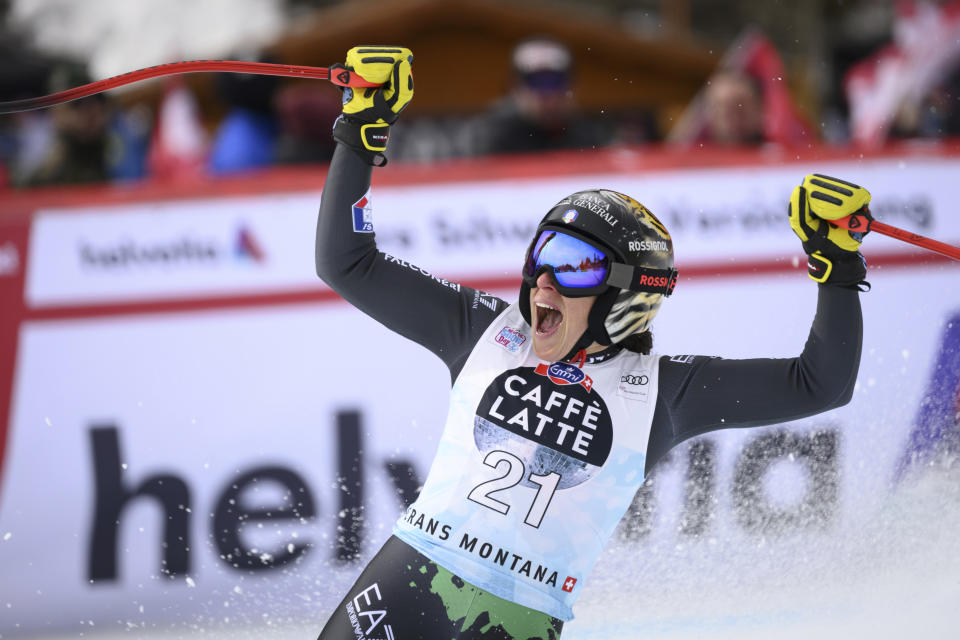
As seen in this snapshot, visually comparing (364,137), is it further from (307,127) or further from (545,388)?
(307,127)

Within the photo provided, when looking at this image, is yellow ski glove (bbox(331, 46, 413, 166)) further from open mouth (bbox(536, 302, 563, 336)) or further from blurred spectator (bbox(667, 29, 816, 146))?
blurred spectator (bbox(667, 29, 816, 146))

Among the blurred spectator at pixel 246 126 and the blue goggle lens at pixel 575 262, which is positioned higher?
the blurred spectator at pixel 246 126

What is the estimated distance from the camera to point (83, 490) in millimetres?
4953

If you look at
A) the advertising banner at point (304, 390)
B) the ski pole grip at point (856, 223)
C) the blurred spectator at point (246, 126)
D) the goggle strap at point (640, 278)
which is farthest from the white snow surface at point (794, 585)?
the blurred spectator at point (246, 126)

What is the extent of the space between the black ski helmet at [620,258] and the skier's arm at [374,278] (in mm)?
194

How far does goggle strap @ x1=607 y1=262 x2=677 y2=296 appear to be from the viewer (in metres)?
2.99

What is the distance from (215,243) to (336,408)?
36.9 inches

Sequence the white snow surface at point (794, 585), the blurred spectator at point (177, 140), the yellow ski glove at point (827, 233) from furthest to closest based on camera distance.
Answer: the blurred spectator at point (177, 140), the white snow surface at point (794, 585), the yellow ski glove at point (827, 233)

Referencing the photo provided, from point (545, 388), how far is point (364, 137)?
0.81 m

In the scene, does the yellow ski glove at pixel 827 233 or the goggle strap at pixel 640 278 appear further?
the goggle strap at pixel 640 278

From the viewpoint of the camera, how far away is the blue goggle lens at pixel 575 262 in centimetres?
298

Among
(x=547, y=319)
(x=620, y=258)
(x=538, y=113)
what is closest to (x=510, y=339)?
(x=547, y=319)

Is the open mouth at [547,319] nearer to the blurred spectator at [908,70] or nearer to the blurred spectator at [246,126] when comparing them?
the blurred spectator at [246,126]

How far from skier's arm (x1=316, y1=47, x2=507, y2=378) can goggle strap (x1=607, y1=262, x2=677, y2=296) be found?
38 cm
